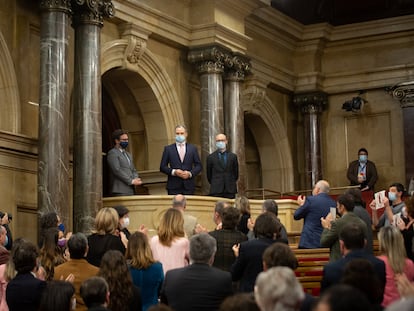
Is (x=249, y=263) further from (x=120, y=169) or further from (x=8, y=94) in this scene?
(x=8, y=94)

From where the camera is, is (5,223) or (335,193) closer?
(5,223)

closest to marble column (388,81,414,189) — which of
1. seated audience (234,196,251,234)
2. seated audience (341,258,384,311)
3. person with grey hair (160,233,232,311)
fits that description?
seated audience (234,196,251,234)

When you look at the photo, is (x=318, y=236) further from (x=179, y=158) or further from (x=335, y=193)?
(x=335, y=193)

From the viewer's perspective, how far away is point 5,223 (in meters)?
10.8

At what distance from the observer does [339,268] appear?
22.0 ft

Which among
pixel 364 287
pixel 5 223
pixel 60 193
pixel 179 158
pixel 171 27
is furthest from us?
pixel 171 27

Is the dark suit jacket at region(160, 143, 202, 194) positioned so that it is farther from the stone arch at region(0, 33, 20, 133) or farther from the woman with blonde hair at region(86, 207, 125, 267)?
the woman with blonde hair at region(86, 207, 125, 267)

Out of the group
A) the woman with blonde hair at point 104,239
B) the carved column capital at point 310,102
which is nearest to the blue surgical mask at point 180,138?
the woman with blonde hair at point 104,239

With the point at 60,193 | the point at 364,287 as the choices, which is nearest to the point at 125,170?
the point at 60,193

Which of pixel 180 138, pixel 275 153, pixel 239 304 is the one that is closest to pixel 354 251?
pixel 239 304

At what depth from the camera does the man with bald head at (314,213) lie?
10.9 m

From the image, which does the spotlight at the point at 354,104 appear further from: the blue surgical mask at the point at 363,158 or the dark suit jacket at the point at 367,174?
the blue surgical mask at the point at 363,158

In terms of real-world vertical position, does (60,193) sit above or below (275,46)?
below

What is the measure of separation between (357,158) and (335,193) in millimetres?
1126
